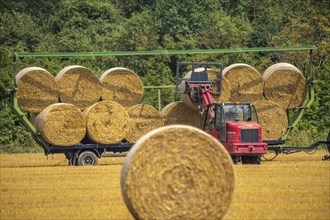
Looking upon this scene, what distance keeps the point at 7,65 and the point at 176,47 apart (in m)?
12.7

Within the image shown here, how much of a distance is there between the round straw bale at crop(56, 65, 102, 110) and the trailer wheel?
1.36 meters

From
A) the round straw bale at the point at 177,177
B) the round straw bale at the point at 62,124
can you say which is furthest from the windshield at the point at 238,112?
the round straw bale at the point at 177,177

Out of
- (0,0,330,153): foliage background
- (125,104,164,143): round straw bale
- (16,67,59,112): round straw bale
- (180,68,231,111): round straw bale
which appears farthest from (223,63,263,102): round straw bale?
(0,0,330,153): foliage background

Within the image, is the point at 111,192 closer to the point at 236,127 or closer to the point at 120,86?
the point at 236,127

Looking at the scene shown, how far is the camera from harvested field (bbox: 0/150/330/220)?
53.3 ft

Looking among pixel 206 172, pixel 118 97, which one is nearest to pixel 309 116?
pixel 118 97

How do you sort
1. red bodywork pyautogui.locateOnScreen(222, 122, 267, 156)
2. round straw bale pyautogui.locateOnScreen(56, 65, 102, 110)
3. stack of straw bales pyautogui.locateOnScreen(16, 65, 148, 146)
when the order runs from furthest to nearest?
round straw bale pyautogui.locateOnScreen(56, 65, 102, 110)
stack of straw bales pyautogui.locateOnScreen(16, 65, 148, 146)
red bodywork pyautogui.locateOnScreen(222, 122, 267, 156)

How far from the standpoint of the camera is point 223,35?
175ft

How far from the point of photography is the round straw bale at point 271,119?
29609 mm

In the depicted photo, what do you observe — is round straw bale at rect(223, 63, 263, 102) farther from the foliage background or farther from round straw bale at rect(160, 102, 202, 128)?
the foliage background

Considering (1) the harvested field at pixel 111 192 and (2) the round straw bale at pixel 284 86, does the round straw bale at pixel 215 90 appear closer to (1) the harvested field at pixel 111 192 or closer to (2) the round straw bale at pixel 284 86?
(2) the round straw bale at pixel 284 86

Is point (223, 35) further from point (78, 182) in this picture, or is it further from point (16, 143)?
point (78, 182)

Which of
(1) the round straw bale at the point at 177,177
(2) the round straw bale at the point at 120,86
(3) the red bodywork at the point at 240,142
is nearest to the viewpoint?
(1) the round straw bale at the point at 177,177

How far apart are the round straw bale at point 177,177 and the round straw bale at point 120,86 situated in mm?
14742
